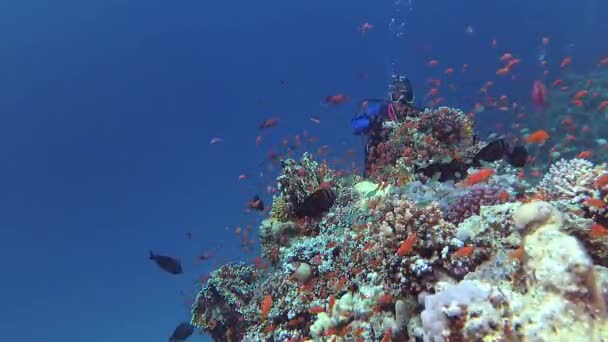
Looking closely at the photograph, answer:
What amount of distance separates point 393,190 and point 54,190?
65495 millimetres

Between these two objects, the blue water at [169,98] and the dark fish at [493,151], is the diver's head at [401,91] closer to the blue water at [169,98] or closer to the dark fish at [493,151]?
the dark fish at [493,151]

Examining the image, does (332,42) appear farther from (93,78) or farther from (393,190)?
(393,190)

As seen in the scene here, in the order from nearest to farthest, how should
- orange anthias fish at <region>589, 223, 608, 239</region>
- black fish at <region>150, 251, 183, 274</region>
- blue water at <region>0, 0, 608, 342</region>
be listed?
orange anthias fish at <region>589, 223, 608, 239</region>, black fish at <region>150, 251, 183, 274</region>, blue water at <region>0, 0, 608, 342</region>

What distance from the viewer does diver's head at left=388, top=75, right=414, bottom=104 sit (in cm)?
912

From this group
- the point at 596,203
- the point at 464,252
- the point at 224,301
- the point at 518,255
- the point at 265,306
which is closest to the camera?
the point at 518,255

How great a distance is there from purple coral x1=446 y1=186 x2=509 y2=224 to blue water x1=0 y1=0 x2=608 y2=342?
3141cm

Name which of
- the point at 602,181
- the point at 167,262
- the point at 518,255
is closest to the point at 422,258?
the point at 518,255

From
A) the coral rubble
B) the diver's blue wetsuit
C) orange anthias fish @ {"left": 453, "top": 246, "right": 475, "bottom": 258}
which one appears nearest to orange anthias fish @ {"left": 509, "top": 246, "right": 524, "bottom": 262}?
the coral rubble

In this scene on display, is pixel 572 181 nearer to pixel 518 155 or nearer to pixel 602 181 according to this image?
pixel 602 181

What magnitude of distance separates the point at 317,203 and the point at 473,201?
2.79 meters

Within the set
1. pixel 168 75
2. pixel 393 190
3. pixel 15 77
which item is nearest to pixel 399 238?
pixel 393 190

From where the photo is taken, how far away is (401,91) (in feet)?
30.1

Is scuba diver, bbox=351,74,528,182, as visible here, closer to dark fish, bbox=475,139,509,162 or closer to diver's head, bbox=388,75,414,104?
diver's head, bbox=388,75,414,104

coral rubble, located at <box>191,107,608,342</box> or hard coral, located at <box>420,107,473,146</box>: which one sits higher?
hard coral, located at <box>420,107,473,146</box>
